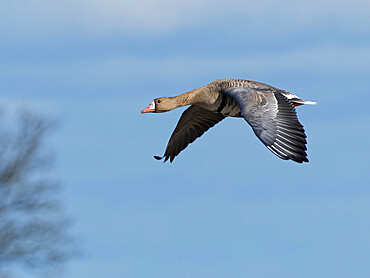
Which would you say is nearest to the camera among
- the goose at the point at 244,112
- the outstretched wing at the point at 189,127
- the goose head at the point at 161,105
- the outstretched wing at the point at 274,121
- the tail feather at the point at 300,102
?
the outstretched wing at the point at 274,121

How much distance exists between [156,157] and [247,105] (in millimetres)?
4017

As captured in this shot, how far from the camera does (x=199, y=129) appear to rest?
53.5 feet

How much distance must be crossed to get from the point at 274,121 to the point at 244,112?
0.61 m

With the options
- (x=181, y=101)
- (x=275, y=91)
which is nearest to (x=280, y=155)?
(x=275, y=91)

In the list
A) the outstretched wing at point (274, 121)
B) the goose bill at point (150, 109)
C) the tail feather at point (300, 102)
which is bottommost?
the outstretched wing at point (274, 121)

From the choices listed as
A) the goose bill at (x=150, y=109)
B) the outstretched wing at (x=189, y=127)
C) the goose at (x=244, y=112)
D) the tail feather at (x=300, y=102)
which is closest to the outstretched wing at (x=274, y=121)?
the goose at (x=244, y=112)

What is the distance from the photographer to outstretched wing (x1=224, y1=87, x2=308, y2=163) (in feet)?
36.8

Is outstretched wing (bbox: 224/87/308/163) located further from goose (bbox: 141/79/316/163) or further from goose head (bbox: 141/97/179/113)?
goose head (bbox: 141/97/179/113)

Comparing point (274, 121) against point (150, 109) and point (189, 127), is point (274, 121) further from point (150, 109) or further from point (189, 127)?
point (189, 127)

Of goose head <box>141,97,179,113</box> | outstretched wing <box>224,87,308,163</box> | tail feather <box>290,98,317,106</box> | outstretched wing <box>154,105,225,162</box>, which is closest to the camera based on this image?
outstretched wing <box>224,87,308,163</box>

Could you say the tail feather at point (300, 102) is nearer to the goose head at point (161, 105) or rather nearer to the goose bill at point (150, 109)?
the goose head at point (161, 105)

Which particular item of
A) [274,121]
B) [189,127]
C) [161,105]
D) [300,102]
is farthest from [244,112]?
[189,127]

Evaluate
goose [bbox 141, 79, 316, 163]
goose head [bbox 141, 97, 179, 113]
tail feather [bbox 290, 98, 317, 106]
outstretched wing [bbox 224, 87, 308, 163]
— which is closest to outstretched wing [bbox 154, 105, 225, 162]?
goose [bbox 141, 79, 316, 163]

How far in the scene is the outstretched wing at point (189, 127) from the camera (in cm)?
1619
